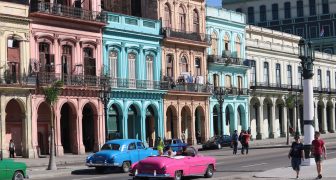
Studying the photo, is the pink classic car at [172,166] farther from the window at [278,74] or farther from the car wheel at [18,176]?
the window at [278,74]

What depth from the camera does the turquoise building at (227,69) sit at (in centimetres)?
6650

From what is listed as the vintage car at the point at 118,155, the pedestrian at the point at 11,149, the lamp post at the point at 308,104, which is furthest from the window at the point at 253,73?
the lamp post at the point at 308,104

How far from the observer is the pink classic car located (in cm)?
2461

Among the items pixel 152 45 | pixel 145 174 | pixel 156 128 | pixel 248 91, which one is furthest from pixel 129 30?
pixel 145 174

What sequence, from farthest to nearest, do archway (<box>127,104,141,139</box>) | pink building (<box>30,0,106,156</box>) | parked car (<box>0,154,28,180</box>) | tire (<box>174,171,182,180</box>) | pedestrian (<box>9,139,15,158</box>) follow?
archway (<box>127,104,141,139</box>)
pink building (<box>30,0,106,156</box>)
pedestrian (<box>9,139,15,158</box>)
tire (<box>174,171,182,180</box>)
parked car (<box>0,154,28,180</box>)

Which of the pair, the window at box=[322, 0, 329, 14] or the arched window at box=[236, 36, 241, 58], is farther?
the window at box=[322, 0, 329, 14]

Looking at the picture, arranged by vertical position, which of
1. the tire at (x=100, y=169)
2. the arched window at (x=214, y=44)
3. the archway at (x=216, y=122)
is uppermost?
the arched window at (x=214, y=44)

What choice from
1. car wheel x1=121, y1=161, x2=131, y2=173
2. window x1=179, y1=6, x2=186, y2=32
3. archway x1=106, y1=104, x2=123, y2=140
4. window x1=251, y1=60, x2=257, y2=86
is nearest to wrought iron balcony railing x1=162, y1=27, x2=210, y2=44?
window x1=179, y1=6, x2=186, y2=32

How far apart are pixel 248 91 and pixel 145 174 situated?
47.9 m

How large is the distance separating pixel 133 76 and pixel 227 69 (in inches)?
622

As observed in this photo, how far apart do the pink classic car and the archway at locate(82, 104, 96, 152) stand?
25.8 m

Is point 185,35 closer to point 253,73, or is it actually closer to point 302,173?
point 253,73

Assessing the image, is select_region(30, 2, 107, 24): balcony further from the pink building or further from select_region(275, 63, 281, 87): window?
select_region(275, 63, 281, 87): window

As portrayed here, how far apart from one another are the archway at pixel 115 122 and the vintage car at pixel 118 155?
790 inches
